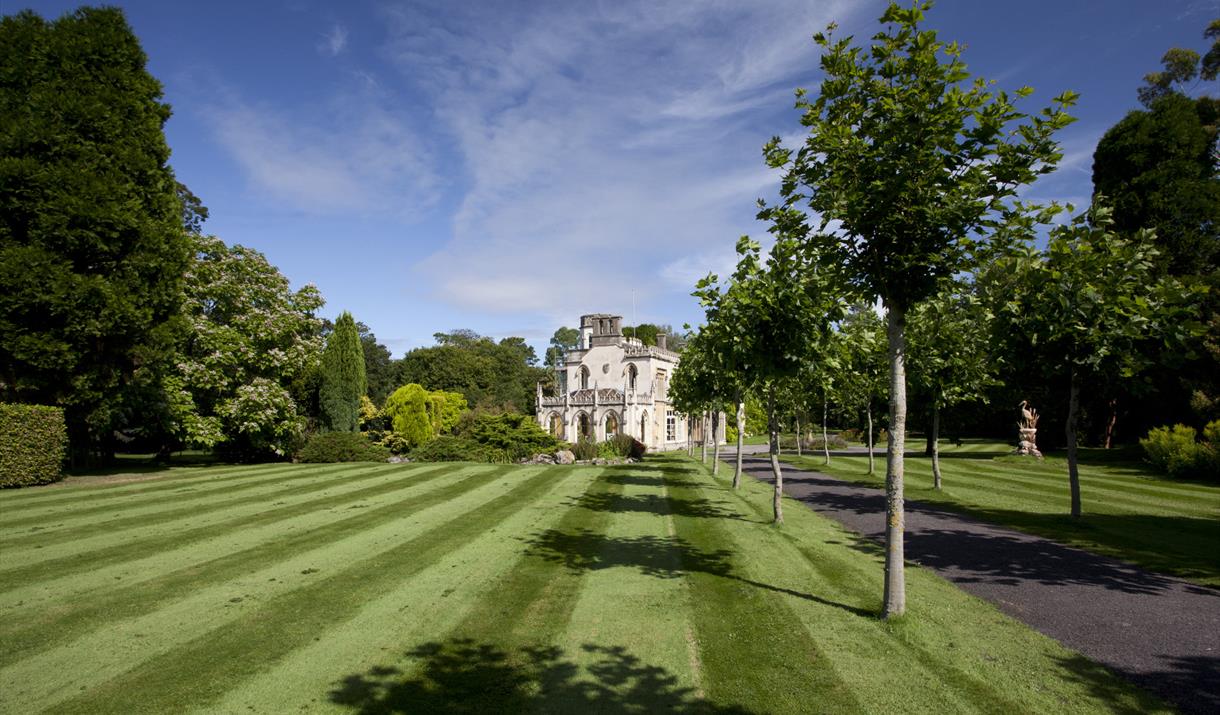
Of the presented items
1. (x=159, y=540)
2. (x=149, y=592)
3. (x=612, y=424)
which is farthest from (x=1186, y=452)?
(x=612, y=424)

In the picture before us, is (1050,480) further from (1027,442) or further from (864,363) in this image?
(1027,442)

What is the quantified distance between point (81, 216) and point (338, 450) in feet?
51.1

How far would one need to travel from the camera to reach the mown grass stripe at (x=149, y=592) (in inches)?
272

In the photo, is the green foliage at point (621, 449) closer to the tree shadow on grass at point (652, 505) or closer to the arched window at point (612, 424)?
the arched window at point (612, 424)

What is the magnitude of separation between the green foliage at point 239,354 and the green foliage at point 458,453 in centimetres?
689

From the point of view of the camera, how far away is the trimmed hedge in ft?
61.7

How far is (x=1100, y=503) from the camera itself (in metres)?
16.3

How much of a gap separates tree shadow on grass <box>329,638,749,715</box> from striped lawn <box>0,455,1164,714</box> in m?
0.03

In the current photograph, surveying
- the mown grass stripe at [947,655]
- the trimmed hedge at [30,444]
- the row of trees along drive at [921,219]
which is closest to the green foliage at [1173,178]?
the row of trees along drive at [921,219]

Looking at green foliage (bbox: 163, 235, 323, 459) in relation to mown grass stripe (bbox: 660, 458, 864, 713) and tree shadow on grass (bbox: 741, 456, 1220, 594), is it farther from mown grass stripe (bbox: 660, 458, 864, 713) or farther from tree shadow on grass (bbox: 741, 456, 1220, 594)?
tree shadow on grass (bbox: 741, 456, 1220, 594)

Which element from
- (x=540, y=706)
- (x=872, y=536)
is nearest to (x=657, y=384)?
(x=872, y=536)

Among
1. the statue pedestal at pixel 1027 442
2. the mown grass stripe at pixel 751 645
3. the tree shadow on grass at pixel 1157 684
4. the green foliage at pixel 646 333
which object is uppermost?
the green foliage at pixel 646 333

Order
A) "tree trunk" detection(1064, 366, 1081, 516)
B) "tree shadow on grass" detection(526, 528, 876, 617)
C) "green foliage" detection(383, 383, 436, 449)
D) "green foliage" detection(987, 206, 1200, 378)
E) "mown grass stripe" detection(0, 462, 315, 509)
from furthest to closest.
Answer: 1. "green foliage" detection(383, 383, 436, 449)
2. "mown grass stripe" detection(0, 462, 315, 509)
3. "tree trunk" detection(1064, 366, 1081, 516)
4. "tree shadow on grass" detection(526, 528, 876, 617)
5. "green foliage" detection(987, 206, 1200, 378)

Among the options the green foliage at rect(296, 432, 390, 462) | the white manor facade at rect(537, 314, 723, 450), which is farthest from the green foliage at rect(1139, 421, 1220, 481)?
the green foliage at rect(296, 432, 390, 462)
